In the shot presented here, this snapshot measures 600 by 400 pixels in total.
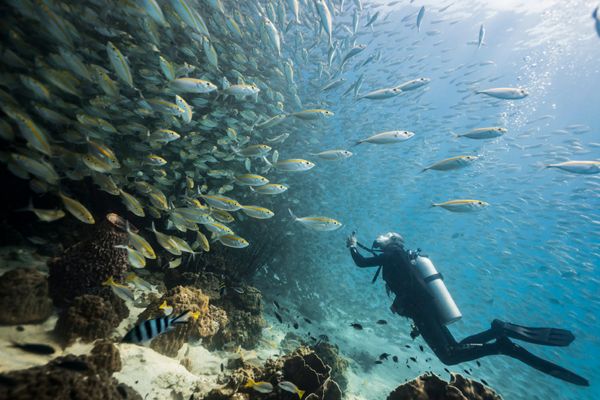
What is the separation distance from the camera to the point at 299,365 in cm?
402

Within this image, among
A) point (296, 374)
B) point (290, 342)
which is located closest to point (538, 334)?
point (290, 342)

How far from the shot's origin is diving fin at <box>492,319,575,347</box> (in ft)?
22.5

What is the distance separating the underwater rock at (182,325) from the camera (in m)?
4.66

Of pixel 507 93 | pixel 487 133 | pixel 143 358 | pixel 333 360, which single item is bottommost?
pixel 333 360

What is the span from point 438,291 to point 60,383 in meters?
7.39

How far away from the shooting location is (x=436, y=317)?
6.97 metres

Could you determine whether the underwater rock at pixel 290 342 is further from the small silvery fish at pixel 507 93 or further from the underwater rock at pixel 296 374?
the small silvery fish at pixel 507 93

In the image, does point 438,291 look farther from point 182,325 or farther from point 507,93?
point 182,325

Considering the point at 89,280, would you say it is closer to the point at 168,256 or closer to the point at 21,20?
the point at 168,256

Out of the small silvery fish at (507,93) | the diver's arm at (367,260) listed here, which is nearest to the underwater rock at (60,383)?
the diver's arm at (367,260)

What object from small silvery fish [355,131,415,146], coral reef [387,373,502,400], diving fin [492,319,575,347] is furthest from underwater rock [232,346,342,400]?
diving fin [492,319,575,347]

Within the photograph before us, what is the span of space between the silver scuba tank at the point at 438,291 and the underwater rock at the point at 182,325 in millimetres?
5229

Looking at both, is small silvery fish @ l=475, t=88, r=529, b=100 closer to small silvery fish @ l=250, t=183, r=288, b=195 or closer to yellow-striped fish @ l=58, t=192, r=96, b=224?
small silvery fish @ l=250, t=183, r=288, b=195

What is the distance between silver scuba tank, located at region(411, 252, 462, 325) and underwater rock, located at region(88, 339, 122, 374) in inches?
259
